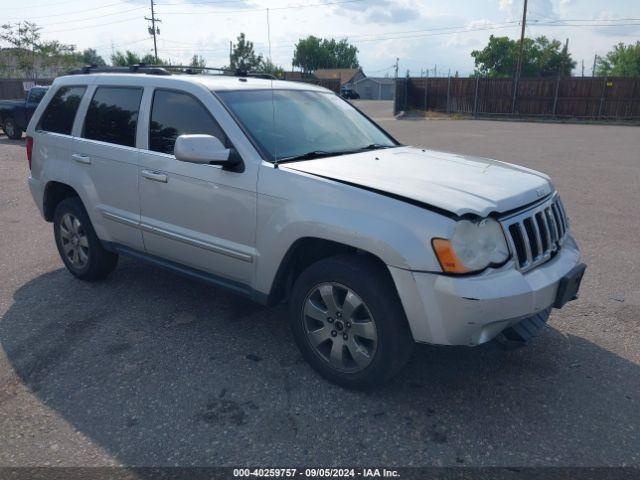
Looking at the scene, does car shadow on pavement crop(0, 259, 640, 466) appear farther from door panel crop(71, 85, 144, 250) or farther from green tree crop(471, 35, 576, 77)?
green tree crop(471, 35, 576, 77)

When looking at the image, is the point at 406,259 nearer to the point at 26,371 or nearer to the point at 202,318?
the point at 202,318

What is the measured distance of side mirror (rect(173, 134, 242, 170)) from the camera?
3.32 meters

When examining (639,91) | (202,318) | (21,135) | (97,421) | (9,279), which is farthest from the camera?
(639,91)

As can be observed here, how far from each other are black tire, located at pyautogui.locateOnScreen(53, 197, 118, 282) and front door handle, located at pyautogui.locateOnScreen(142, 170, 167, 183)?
3.45 ft

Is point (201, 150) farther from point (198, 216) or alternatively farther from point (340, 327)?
point (340, 327)

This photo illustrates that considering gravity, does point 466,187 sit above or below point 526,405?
above

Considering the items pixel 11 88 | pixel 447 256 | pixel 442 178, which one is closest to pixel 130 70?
pixel 442 178

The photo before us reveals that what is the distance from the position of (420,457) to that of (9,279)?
4306 millimetres

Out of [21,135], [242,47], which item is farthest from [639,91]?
[242,47]

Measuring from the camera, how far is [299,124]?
13.1ft

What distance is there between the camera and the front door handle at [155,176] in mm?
3938

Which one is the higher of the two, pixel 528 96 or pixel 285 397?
pixel 528 96

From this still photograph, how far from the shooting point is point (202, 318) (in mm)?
4301

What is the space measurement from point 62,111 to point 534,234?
165 inches
